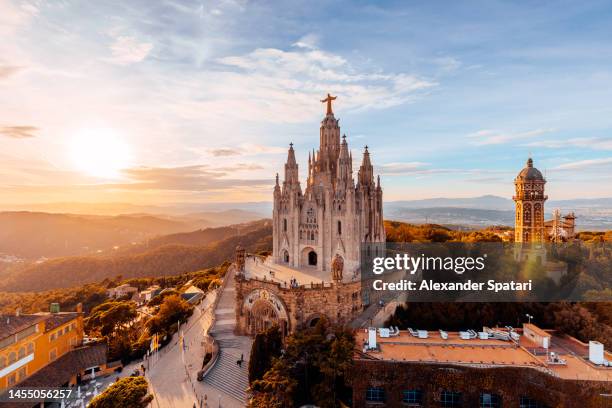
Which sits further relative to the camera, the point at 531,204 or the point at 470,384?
the point at 531,204

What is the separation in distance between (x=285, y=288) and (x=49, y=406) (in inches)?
638

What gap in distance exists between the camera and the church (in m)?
32.3

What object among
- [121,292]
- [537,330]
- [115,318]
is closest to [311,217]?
[537,330]

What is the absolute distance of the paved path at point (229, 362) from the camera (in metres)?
22.3

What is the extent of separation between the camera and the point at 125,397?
18938mm

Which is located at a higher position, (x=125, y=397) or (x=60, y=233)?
(x=60, y=233)

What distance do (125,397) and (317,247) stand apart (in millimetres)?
19264

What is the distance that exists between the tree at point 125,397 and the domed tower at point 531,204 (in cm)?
4095

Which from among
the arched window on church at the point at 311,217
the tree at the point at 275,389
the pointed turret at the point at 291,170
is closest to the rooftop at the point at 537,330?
the tree at the point at 275,389

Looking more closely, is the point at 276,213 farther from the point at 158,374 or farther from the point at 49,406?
the point at 49,406

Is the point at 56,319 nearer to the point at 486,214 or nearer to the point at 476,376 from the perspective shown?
the point at 476,376

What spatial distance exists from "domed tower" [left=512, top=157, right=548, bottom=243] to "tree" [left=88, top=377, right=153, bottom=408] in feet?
134

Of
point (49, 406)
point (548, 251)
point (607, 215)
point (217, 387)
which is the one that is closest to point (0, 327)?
point (49, 406)

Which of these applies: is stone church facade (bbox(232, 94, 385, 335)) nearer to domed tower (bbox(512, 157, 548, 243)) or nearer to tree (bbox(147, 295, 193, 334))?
tree (bbox(147, 295, 193, 334))
